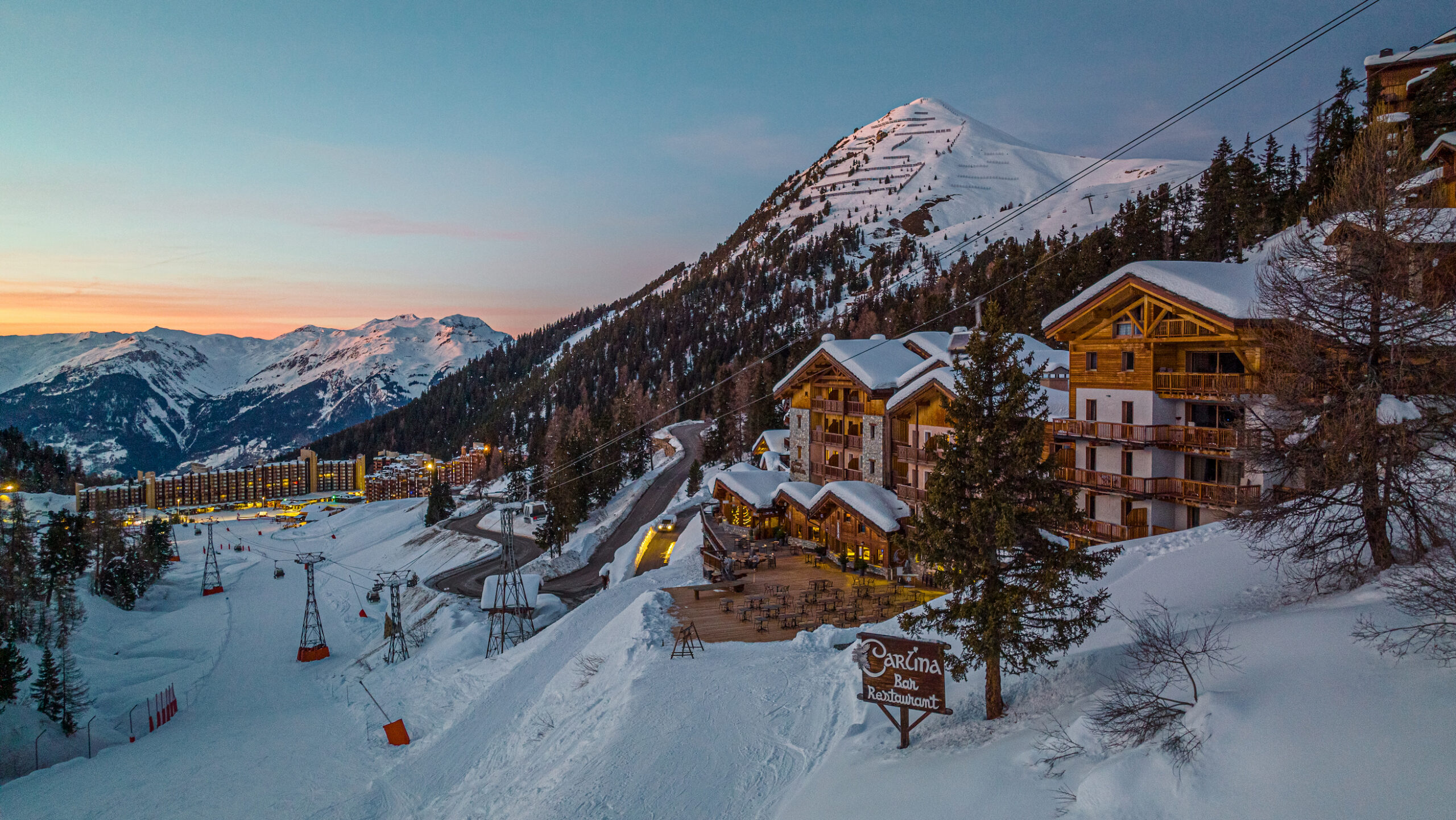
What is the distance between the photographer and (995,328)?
12016mm

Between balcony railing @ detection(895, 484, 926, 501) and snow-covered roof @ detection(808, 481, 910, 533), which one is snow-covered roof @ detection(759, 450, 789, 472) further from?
balcony railing @ detection(895, 484, 926, 501)

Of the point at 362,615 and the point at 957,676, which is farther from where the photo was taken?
the point at 362,615

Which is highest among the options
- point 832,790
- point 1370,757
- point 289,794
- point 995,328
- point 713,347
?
point 713,347

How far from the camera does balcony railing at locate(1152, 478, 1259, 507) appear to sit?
22.0 meters

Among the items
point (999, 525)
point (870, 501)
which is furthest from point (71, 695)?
point (999, 525)

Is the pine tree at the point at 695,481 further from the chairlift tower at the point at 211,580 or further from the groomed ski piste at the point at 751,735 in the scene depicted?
the chairlift tower at the point at 211,580

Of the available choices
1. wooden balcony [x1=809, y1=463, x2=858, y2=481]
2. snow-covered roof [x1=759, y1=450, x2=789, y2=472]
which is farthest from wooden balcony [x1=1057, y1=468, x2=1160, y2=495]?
snow-covered roof [x1=759, y1=450, x2=789, y2=472]

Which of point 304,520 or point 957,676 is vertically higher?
point 957,676

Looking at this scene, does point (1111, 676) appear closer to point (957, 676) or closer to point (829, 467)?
point (957, 676)

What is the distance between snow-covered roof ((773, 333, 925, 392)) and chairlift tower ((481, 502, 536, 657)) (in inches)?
759

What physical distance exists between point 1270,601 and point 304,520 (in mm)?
152553

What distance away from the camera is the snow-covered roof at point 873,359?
113ft

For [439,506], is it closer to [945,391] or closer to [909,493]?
[909,493]

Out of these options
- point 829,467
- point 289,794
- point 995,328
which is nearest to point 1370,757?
point 995,328
